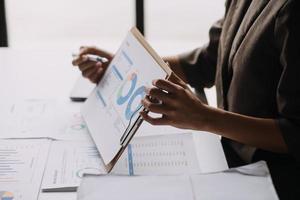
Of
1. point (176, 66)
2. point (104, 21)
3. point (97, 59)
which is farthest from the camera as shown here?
point (104, 21)

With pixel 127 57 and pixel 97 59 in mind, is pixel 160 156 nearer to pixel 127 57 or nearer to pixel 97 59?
pixel 127 57

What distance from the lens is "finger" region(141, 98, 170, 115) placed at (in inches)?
32.8

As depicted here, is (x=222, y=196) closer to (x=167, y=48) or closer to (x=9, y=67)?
(x=9, y=67)

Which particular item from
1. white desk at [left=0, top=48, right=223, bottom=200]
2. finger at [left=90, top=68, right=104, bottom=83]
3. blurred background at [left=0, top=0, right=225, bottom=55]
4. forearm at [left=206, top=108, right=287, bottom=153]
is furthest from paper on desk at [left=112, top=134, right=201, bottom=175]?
blurred background at [left=0, top=0, right=225, bottom=55]

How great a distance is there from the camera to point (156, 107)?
833mm

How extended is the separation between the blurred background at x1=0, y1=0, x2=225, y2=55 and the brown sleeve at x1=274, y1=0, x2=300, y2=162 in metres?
2.22

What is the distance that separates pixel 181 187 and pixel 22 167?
34 centimetres

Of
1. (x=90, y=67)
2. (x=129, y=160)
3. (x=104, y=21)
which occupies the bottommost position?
(x=104, y=21)

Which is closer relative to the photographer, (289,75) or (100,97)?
(289,75)

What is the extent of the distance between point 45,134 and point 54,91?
0.28m

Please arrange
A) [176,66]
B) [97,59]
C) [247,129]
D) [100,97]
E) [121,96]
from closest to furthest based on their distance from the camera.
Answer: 1. [247,129]
2. [121,96]
3. [100,97]
4. [97,59]
5. [176,66]

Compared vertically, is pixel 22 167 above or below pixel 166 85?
below

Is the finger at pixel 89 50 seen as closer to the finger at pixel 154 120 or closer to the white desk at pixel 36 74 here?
the white desk at pixel 36 74

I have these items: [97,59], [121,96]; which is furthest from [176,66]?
[121,96]
